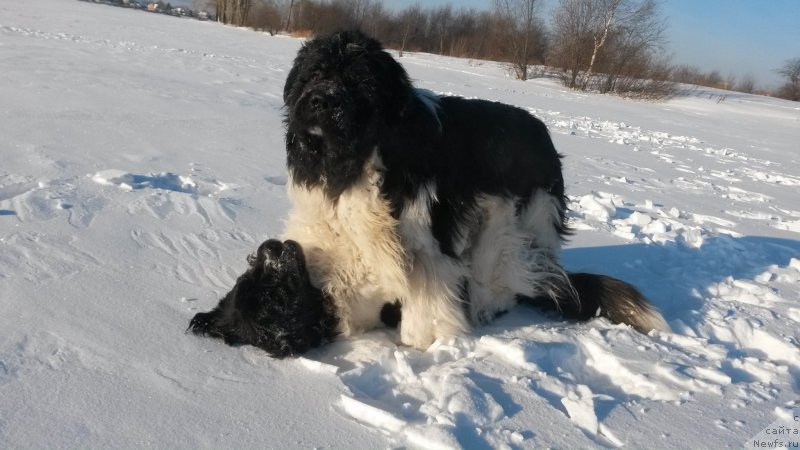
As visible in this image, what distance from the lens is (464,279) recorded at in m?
3.01

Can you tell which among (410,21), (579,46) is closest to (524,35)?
(579,46)

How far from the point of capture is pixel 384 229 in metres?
2.66

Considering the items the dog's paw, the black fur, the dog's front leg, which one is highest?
the black fur

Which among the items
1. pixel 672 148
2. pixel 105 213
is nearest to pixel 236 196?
pixel 105 213

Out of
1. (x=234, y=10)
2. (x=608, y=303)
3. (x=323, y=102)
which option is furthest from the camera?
(x=234, y=10)

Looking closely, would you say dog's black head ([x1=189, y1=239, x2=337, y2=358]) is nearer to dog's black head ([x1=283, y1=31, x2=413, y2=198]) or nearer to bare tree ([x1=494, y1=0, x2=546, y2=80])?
dog's black head ([x1=283, y1=31, x2=413, y2=198])

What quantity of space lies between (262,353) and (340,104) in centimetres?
107

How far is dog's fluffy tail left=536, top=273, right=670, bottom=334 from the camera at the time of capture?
296cm

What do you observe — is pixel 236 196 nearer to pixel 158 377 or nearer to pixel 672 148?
pixel 158 377

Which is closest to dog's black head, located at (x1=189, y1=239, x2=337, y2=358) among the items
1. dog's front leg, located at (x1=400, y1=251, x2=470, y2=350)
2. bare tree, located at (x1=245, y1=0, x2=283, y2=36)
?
dog's front leg, located at (x1=400, y1=251, x2=470, y2=350)

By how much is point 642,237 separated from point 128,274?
12.1 feet

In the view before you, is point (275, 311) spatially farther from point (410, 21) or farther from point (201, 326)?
point (410, 21)

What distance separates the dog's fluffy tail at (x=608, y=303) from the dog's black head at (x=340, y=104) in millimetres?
1368

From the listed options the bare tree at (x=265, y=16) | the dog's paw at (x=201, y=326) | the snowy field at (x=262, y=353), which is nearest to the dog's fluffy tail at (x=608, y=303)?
the snowy field at (x=262, y=353)
